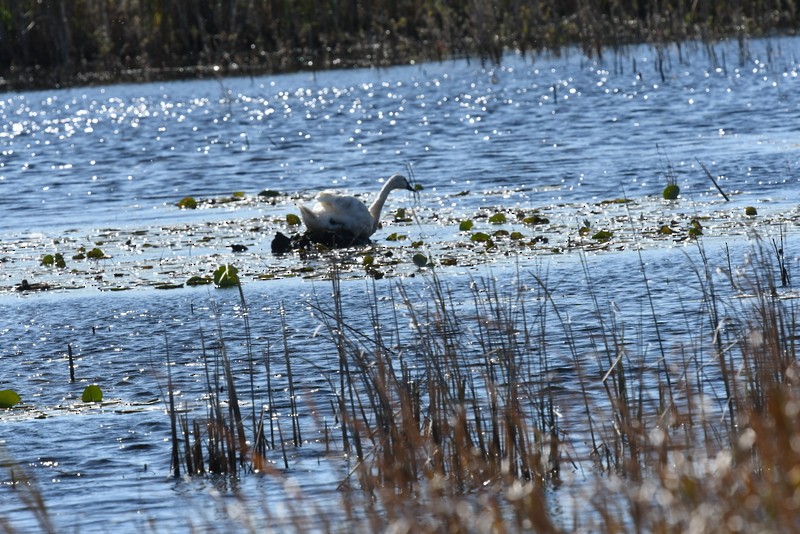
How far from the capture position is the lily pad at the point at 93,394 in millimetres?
7160

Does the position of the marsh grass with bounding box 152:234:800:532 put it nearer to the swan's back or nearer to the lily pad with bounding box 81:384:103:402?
the lily pad with bounding box 81:384:103:402

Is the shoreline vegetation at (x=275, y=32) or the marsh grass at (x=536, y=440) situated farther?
the shoreline vegetation at (x=275, y=32)

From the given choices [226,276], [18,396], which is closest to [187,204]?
[226,276]

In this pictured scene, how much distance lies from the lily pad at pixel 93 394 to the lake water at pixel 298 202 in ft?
0.28

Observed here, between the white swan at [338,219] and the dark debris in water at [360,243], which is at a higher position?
the white swan at [338,219]

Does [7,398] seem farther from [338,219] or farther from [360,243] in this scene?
[360,243]

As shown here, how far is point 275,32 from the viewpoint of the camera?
31.3 meters

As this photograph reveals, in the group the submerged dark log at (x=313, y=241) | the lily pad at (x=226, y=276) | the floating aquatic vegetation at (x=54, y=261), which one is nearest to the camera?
the lily pad at (x=226, y=276)

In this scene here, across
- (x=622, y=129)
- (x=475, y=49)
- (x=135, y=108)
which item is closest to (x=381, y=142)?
(x=622, y=129)

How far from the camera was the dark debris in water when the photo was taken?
10367mm

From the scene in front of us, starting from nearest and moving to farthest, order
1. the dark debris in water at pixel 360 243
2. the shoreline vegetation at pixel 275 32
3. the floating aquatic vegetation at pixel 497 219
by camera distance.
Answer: the dark debris in water at pixel 360 243
the floating aquatic vegetation at pixel 497 219
the shoreline vegetation at pixel 275 32

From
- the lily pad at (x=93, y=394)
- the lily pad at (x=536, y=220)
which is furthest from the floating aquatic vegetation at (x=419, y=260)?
the lily pad at (x=93, y=394)

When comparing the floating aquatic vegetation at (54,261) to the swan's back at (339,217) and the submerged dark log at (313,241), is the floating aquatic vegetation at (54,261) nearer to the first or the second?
the submerged dark log at (313,241)

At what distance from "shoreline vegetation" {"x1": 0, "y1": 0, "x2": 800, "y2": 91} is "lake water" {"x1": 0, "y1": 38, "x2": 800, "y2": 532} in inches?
50.4
